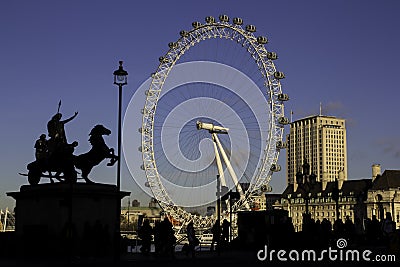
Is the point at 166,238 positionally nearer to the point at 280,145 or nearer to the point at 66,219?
the point at 66,219

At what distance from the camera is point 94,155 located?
26.3 m

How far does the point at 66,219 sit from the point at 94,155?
2.91 meters

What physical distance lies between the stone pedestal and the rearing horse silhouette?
38.5 inches

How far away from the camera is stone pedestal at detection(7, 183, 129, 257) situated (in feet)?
79.9

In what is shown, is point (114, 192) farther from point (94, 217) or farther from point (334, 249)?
point (334, 249)

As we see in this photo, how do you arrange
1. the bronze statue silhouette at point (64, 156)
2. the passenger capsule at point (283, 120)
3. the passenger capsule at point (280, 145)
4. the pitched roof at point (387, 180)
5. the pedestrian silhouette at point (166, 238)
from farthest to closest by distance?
the pitched roof at point (387, 180), the passenger capsule at point (280, 145), the passenger capsule at point (283, 120), the bronze statue silhouette at point (64, 156), the pedestrian silhouette at point (166, 238)

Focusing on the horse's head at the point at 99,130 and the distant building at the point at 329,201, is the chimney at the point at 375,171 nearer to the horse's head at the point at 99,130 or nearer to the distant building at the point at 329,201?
the distant building at the point at 329,201

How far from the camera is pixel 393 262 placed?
65.9ft

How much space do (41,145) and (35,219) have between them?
3680 mm

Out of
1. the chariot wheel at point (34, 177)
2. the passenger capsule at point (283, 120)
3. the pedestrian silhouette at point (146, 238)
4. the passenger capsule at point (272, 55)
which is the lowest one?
the pedestrian silhouette at point (146, 238)

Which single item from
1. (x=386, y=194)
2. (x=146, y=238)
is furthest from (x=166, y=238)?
(x=386, y=194)

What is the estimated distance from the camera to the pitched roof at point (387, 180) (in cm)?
12722

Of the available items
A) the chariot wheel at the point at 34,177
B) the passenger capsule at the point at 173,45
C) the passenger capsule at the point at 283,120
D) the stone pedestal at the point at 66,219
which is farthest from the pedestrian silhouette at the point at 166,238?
the passenger capsule at the point at 173,45

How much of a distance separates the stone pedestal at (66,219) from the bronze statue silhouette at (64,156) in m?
0.83
